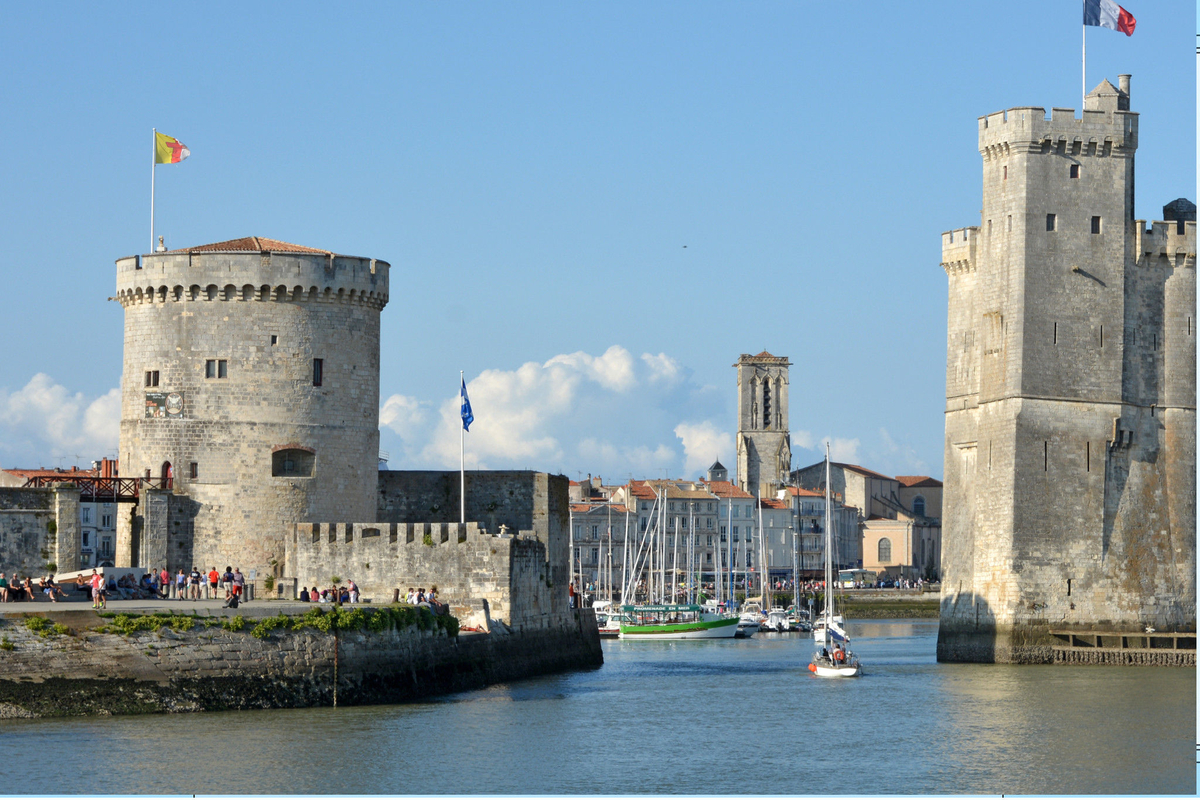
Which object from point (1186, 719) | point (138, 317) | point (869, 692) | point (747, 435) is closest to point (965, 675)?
point (869, 692)

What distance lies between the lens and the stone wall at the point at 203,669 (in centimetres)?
3425

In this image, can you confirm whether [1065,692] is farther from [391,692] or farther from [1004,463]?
[391,692]

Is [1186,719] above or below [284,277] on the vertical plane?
below

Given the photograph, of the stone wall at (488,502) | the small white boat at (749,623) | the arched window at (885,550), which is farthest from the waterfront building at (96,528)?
the arched window at (885,550)

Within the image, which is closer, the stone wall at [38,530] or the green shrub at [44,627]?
the green shrub at [44,627]

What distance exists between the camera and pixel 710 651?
71.6m

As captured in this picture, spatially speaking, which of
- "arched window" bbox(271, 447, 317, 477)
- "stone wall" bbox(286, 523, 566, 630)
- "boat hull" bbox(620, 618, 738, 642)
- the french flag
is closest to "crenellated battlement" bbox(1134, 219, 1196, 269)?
the french flag

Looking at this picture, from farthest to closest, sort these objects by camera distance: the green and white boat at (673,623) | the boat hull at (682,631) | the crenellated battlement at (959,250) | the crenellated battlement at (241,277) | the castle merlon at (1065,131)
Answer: the green and white boat at (673,623) < the boat hull at (682,631) < the crenellated battlement at (959,250) < the castle merlon at (1065,131) < the crenellated battlement at (241,277)

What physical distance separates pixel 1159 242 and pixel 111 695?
34277 millimetres

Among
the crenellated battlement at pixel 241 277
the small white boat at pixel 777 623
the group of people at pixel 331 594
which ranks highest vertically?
the crenellated battlement at pixel 241 277

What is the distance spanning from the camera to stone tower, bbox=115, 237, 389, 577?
150ft

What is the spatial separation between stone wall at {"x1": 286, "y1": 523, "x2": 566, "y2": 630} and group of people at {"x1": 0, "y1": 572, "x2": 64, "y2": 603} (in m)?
6.38

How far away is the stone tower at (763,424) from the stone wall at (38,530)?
10920cm

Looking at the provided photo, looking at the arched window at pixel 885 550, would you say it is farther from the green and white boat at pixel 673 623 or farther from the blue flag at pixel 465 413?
the blue flag at pixel 465 413
